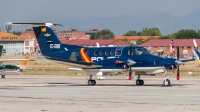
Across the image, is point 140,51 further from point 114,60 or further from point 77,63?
point 77,63

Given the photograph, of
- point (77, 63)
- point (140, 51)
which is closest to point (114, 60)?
point (140, 51)

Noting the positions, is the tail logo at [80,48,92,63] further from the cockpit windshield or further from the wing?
the cockpit windshield

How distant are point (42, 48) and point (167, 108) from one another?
22.3 meters

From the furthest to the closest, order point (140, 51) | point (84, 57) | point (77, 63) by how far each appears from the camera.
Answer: point (84, 57)
point (77, 63)
point (140, 51)

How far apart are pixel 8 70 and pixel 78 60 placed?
42.0 feet

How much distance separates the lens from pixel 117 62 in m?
40.8

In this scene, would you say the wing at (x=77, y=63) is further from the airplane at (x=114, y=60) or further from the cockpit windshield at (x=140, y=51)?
the cockpit windshield at (x=140, y=51)

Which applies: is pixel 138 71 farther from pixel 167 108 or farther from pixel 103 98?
pixel 167 108

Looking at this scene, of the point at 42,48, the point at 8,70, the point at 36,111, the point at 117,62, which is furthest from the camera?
the point at 8,70

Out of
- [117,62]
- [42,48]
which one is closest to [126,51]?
[117,62]

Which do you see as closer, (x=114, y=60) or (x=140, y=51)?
(x=114, y=60)

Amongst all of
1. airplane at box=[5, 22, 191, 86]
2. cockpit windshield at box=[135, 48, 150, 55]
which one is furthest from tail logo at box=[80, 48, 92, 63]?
cockpit windshield at box=[135, 48, 150, 55]

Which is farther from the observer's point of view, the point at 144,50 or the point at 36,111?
the point at 144,50

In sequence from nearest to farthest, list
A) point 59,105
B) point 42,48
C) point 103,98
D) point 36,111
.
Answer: point 36,111, point 59,105, point 103,98, point 42,48
